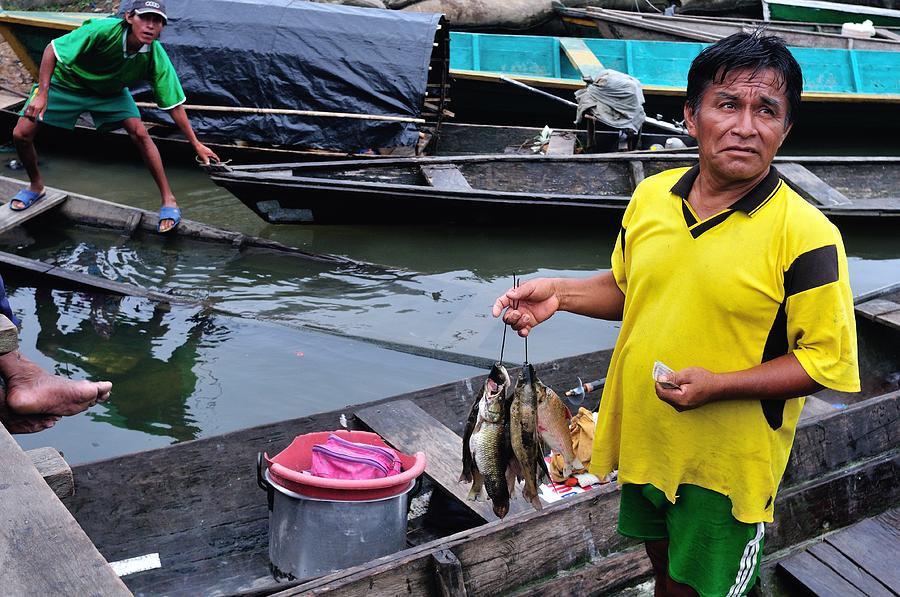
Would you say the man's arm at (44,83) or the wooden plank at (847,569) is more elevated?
the man's arm at (44,83)

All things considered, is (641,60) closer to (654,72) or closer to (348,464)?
(654,72)

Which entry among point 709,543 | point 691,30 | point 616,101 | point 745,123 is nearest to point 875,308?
point 709,543

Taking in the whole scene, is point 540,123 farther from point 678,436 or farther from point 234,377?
point 678,436

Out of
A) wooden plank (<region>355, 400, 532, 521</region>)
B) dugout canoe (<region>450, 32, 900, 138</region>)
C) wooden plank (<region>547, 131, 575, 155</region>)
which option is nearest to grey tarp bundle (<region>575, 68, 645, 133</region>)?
wooden plank (<region>547, 131, 575, 155</region>)

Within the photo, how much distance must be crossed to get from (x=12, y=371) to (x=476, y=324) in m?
4.17

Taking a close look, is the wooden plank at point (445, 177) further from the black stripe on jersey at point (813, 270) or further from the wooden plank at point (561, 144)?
the black stripe on jersey at point (813, 270)

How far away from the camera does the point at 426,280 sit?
7891mm

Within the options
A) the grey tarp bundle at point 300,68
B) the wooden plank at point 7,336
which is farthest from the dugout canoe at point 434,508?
the grey tarp bundle at point 300,68

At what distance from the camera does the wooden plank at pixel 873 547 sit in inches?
134

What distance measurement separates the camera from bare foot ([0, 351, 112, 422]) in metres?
2.86

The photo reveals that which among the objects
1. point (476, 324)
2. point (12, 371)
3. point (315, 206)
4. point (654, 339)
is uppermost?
point (654, 339)

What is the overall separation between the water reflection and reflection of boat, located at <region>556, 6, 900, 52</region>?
418 inches

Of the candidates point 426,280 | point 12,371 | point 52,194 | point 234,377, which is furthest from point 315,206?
point 12,371

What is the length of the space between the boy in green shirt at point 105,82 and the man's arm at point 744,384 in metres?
6.20
